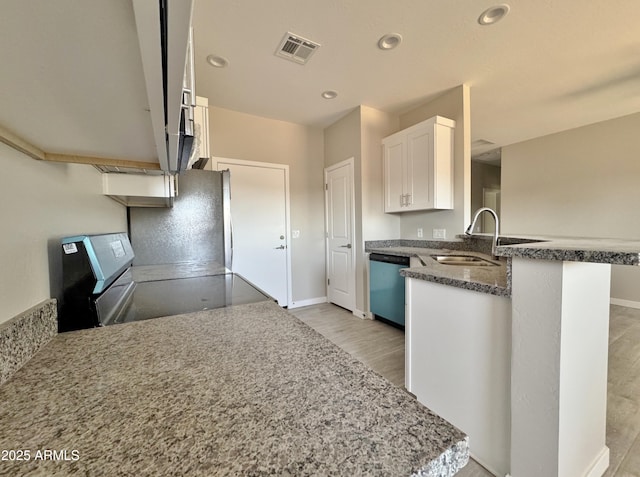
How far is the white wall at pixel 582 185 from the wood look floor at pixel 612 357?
1.14 metres

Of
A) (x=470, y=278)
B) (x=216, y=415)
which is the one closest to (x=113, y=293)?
(x=216, y=415)

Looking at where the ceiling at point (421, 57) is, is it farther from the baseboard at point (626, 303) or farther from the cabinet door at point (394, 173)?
the baseboard at point (626, 303)

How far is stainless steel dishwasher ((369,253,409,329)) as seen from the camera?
284 cm

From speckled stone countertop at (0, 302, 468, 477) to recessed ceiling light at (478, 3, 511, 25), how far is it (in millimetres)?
2470

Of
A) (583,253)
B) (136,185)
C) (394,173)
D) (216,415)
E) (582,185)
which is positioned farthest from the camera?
(582,185)

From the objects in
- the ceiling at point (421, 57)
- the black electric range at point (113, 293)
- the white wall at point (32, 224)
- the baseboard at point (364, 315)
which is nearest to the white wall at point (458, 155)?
the ceiling at point (421, 57)

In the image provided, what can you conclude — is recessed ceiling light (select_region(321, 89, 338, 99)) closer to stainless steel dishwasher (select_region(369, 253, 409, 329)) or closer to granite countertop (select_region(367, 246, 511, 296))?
stainless steel dishwasher (select_region(369, 253, 409, 329))

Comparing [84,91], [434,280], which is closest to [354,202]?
[434,280]

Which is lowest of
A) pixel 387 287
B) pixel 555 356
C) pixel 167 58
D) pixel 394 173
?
pixel 387 287

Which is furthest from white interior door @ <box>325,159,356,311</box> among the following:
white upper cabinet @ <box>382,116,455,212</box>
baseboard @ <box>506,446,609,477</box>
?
baseboard @ <box>506,446,609,477</box>

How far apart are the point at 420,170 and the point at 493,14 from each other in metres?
1.40

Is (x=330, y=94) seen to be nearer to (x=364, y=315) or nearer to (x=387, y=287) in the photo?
(x=387, y=287)

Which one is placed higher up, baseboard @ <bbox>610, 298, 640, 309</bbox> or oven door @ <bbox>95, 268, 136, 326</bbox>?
oven door @ <bbox>95, 268, 136, 326</bbox>

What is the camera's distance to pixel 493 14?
1.85 meters
